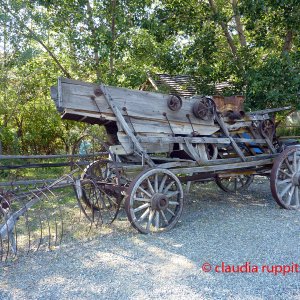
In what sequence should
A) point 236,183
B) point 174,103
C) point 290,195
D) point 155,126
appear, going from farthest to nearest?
point 236,183 → point 290,195 → point 174,103 → point 155,126

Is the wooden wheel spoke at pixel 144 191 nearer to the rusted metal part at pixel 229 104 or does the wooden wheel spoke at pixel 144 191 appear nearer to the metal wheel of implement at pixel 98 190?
the metal wheel of implement at pixel 98 190

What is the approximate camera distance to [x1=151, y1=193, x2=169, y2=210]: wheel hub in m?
5.39

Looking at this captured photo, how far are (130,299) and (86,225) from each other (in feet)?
9.42

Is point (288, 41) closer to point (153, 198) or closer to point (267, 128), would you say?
point (267, 128)

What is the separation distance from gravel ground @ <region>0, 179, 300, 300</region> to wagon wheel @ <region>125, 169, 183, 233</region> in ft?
0.62

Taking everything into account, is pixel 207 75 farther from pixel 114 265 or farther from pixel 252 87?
pixel 114 265

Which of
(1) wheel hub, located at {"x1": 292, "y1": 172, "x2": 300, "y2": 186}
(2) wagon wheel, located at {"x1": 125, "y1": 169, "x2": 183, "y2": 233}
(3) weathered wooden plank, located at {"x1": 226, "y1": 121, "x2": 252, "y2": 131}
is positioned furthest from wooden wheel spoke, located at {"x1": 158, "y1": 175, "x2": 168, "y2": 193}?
(1) wheel hub, located at {"x1": 292, "y1": 172, "x2": 300, "y2": 186}

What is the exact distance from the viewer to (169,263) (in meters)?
4.35

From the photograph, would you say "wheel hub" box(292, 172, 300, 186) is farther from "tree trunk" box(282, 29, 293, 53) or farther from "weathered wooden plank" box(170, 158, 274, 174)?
"tree trunk" box(282, 29, 293, 53)

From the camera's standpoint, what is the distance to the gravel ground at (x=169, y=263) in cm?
361

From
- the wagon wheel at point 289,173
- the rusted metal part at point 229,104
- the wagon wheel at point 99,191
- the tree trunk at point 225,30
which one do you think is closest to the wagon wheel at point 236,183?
the wagon wheel at point 289,173

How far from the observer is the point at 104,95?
17.7ft

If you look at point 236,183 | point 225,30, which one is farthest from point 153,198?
point 225,30

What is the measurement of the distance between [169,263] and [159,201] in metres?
1.21
